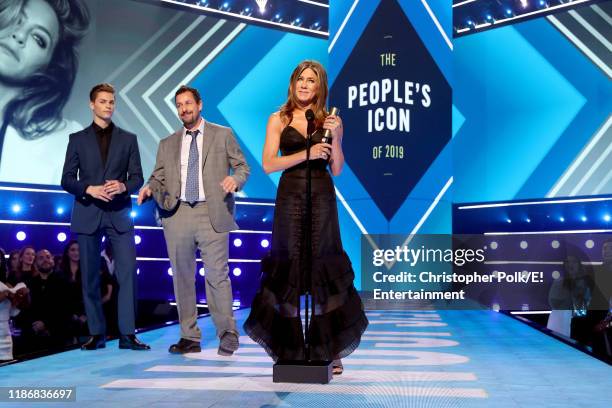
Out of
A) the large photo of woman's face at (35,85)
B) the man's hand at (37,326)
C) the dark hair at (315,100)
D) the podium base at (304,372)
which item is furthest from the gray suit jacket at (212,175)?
the large photo of woman's face at (35,85)

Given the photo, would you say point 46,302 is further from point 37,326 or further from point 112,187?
point 112,187

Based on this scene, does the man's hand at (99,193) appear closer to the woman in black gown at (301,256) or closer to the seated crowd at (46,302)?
the seated crowd at (46,302)

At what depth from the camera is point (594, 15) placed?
28.5 ft

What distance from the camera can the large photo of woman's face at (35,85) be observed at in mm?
7566

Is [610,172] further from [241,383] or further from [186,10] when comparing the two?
[241,383]

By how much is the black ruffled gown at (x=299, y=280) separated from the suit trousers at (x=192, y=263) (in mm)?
927

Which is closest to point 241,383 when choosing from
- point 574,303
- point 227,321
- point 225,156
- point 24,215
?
point 227,321

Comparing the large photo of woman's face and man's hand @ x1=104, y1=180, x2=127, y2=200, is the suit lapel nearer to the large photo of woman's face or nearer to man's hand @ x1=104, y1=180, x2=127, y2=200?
man's hand @ x1=104, y1=180, x2=127, y2=200

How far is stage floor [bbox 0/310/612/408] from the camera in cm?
259

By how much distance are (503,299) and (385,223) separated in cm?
166

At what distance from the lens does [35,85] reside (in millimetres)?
7723

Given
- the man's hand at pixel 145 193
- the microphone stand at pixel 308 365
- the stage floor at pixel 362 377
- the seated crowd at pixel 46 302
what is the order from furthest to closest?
the seated crowd at pixel 46 302 < the man's hand at pixel 145 193 < the microphone stand at pixel 308 365 < the stage floor at pixel 362 377

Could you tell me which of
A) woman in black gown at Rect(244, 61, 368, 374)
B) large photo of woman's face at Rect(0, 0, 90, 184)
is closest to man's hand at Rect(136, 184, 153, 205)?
woman in black gown at Rect(244, 61, 368, 374)

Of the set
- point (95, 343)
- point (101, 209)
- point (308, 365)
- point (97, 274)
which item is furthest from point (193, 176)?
point (308, 365)
